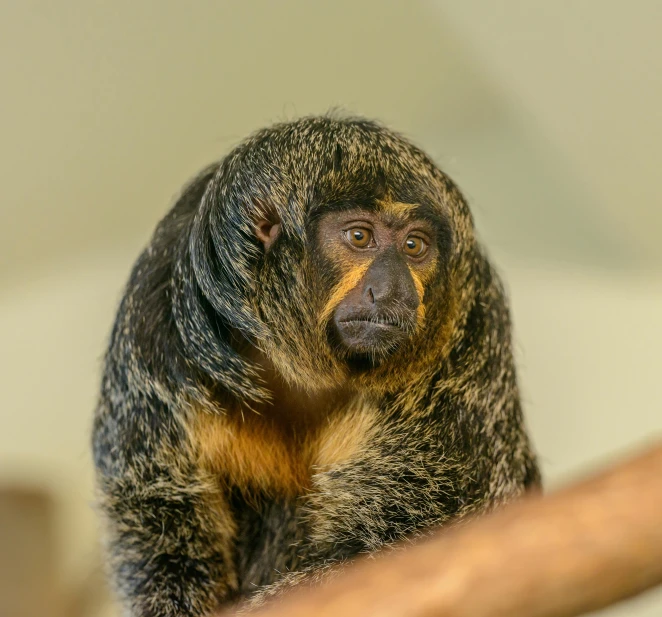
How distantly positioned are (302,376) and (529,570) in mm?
1530

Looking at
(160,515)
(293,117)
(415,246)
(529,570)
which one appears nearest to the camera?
(529,570)

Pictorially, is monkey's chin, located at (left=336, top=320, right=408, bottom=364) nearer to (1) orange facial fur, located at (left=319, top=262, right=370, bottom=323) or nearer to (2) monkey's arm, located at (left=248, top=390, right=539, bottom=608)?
(1) orange facial fur, located at (left=319, top=262, right=370, bottom=323)

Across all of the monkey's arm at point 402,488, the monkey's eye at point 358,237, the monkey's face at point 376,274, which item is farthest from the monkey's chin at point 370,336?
the monkey's arm at point 402,488

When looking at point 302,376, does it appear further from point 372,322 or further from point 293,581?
point 293,581

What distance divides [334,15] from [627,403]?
2.41m

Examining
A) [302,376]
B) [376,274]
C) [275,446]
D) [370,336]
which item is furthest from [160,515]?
[376,274]

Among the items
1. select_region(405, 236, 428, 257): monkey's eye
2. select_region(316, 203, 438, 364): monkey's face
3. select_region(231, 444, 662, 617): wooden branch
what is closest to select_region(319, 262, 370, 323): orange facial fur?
select_region(316, 203, 438, 364): monkey's face

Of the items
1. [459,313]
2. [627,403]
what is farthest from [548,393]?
[459,313]

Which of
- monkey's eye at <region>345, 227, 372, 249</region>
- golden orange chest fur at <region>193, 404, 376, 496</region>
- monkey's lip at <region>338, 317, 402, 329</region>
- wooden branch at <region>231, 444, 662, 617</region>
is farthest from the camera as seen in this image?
golden orange chest fur at <region>193, 404, 376, 496</region>

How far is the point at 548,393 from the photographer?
446 centimetres

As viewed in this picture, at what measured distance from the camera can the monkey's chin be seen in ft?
7.82

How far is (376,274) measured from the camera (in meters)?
2.39

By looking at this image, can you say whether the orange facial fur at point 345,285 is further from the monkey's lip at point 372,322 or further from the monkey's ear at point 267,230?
the monkey's ear at point 267,230

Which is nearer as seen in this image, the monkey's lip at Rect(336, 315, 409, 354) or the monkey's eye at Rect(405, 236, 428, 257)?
the monkey's lip at Rect(336, 315, 409, 354)
